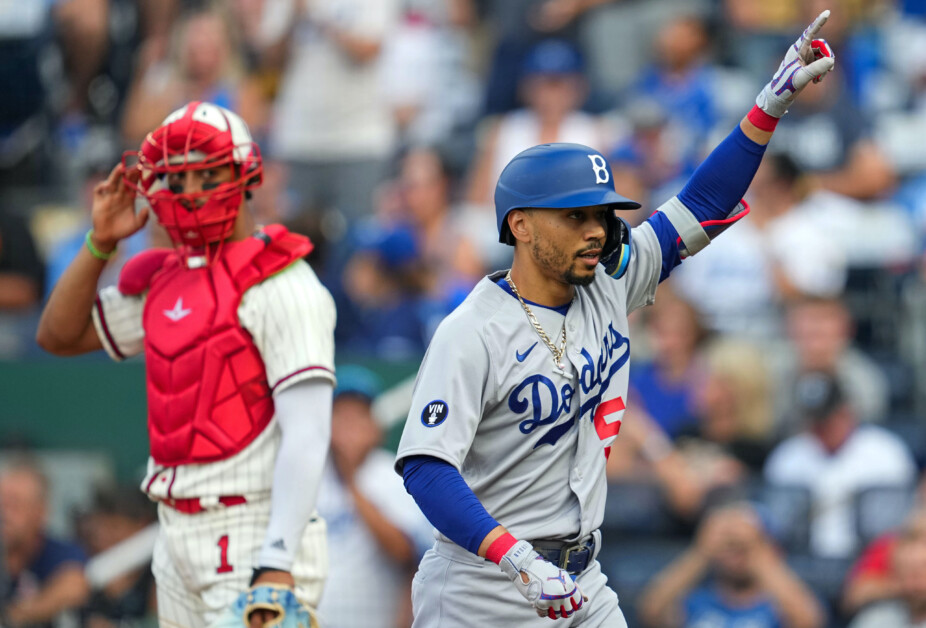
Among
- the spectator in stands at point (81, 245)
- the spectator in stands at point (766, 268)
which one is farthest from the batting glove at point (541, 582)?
the spectator in stands at point (81, 245)

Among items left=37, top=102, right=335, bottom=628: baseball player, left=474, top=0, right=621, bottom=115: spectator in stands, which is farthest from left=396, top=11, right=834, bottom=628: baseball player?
left=474, top=0, right=621, bottom=115: spectator in stands

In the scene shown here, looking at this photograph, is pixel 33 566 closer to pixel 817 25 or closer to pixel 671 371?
pixel 671 371

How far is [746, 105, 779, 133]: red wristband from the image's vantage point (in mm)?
3967

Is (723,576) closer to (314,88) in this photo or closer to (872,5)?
(314,88)

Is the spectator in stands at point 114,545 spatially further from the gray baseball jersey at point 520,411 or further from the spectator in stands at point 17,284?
the gray baseball jersey at point 520,411

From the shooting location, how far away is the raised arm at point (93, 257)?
14.0 ft

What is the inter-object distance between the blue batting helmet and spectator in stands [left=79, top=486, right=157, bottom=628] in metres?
4.34

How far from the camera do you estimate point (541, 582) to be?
3.29 m

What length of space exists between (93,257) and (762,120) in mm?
2047

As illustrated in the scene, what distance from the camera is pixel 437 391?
3549 mm

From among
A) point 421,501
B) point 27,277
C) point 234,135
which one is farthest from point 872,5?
point 421,501

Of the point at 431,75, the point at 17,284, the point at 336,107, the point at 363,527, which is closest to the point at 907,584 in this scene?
the point at 363,527

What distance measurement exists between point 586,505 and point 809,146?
20.1ft

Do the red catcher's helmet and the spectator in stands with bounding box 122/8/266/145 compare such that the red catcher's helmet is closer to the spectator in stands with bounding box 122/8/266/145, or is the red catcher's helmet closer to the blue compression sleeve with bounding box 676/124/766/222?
the blue compression sleeve with bounding box 676/124/766/222
